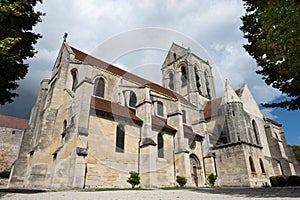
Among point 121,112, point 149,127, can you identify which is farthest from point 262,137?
point 121,112

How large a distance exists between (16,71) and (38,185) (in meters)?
9.24

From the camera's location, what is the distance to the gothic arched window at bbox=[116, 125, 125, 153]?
14217mm

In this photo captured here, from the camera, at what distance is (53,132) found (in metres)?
15.0

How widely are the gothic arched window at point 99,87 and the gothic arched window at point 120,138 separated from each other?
5.26m

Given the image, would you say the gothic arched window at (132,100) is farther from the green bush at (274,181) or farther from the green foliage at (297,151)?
the green foliage at (297,151)

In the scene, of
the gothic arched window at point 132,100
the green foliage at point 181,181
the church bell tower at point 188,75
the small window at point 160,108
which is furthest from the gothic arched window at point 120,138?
the church bell tower at point 188,75

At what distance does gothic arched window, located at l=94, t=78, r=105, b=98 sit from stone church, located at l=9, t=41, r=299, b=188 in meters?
0.11

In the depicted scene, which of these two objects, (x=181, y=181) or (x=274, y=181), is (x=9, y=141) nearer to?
(x=181, y=181)

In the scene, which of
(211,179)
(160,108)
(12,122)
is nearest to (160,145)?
(160,108)

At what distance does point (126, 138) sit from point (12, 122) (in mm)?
26111

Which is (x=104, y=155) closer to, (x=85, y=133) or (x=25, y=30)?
(x=85, y=133)

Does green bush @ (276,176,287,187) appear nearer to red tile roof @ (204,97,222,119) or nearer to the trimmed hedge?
the trimmed hedge

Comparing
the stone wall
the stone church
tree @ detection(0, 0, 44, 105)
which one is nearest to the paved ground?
the stone church

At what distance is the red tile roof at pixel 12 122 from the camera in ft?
97.3
